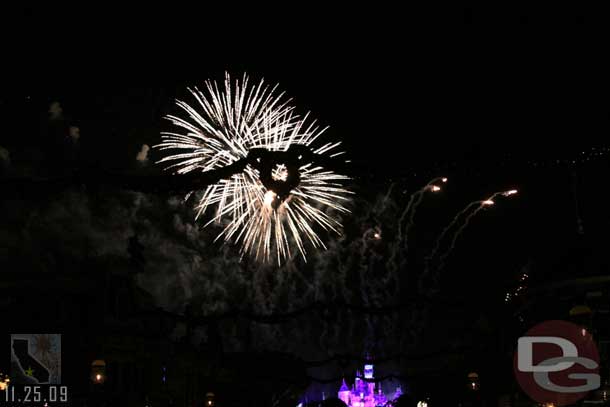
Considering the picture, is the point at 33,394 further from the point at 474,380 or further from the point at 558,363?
the point at 558,363

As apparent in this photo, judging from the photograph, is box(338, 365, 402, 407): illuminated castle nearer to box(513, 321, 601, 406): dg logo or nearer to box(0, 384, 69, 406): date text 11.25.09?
box(0, 384, 69, 406): date text 11.25.09

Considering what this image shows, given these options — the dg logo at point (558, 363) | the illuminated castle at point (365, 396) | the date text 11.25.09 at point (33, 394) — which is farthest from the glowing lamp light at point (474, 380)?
the illuminated castle at point (365, 396)

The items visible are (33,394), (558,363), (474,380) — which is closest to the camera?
(558,363)

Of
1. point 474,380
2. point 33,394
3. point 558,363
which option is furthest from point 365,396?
point 558,363

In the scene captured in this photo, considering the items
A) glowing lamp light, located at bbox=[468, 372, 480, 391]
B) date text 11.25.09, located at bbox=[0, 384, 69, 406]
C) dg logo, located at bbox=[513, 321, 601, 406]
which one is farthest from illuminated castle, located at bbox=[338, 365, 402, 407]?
dg logo, located at bbox=[513, 321, 601, 406]

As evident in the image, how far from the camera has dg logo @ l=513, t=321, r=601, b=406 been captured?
640 inches

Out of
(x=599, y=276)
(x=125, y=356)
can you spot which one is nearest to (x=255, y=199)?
(x=599, y=276)

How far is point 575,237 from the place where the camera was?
1758 cm

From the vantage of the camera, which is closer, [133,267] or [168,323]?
[133,267]

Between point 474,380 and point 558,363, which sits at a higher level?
point 558,363

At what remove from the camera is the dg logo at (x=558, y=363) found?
16.2m

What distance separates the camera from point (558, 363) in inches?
638

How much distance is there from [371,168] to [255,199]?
5.52m

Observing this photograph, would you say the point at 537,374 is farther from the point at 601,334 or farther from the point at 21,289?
the point at 21,289
